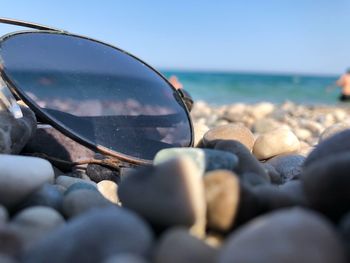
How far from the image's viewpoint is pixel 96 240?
632 mm

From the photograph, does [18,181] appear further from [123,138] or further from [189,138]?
[189,138]

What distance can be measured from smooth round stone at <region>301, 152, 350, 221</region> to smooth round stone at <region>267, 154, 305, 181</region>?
2.23 ft

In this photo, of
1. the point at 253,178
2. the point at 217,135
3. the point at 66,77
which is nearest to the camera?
the point at 253,178

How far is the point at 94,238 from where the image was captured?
2.08 feet

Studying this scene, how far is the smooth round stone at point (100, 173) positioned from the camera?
1.50 metres

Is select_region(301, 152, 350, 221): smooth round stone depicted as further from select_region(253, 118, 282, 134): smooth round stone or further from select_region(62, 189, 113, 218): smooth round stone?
select_region(253, 118, 282, 134): smooth round stone

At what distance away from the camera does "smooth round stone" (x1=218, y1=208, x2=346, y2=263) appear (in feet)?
1.78

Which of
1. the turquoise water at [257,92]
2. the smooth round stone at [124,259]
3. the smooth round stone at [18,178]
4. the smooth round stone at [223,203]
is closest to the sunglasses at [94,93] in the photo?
the smooth round stone at [18,178]

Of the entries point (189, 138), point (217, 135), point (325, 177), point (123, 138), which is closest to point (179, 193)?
point (325, 177)

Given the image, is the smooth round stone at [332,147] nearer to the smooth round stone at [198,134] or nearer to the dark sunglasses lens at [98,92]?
the dark sunglasses lens at [98,92]

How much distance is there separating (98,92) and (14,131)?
0.41 meters

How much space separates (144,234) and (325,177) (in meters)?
0.26

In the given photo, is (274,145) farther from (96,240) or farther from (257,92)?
(257,92)

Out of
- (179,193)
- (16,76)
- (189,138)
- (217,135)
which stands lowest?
(189,138)
